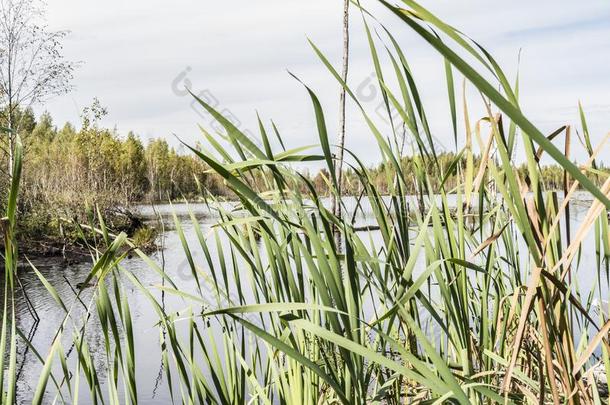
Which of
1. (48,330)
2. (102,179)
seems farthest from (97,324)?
(102,179)

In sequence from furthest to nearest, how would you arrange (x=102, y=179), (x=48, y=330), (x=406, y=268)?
(x=102, y=179)
(x=48, y=330)
(x=406, y=268)

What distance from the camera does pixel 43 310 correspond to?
7.12 metres

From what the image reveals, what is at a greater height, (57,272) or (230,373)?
(230,373)

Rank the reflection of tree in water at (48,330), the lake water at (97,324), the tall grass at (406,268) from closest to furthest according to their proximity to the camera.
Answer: the tall grass at (406,268) < the lake water at (97,324) < the reflection of tree in water at (48,330)

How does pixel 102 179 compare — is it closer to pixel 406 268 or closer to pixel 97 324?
pixel 97 324

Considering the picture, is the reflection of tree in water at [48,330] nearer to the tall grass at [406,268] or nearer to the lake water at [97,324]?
the lake water at [97,324]

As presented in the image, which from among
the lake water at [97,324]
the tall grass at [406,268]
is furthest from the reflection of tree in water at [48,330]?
the tall grass at [406,268]

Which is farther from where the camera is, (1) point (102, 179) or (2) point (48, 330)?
(1) point (102, 179)

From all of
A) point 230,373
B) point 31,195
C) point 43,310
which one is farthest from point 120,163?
point 230,373

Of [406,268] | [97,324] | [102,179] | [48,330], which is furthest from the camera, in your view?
[102,179]

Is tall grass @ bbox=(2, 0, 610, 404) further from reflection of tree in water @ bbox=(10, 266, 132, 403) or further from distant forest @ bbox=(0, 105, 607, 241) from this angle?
reflection of tree in water @ bbox=(10, 266, 132, 403)

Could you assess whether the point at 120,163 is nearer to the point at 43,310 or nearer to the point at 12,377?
the point at 43,310

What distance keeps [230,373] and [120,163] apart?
34.7 m

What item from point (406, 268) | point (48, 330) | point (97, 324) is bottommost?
point (97, 324)
